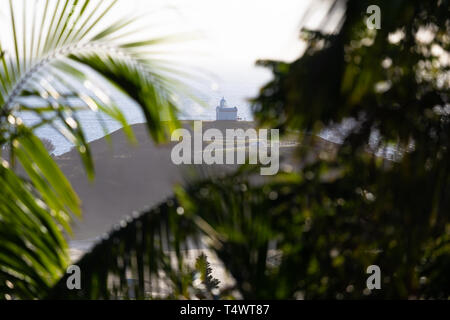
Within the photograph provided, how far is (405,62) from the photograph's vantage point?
6.03ft

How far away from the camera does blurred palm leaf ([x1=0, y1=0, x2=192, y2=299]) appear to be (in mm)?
1652

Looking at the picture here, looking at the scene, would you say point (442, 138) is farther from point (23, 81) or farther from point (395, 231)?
point (23, 81)

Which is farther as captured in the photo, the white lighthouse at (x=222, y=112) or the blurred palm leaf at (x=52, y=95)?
the white lighthouse at (x=222, y=112)

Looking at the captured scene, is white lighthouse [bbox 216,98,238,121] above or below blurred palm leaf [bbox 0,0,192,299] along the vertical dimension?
above

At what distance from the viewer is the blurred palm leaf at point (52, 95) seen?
1.65 meters

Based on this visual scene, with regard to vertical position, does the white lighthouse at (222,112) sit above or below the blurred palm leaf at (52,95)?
→ above

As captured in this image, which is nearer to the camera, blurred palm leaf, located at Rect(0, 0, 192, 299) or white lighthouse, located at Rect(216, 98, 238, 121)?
blurred palm leaf, located at Rect(0, 0, 192, 299)

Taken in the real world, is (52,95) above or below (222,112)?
below

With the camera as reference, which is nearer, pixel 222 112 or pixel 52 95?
pixel 52 95

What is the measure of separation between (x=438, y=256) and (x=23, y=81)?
1570 millimetres

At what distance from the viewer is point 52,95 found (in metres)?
1.68
